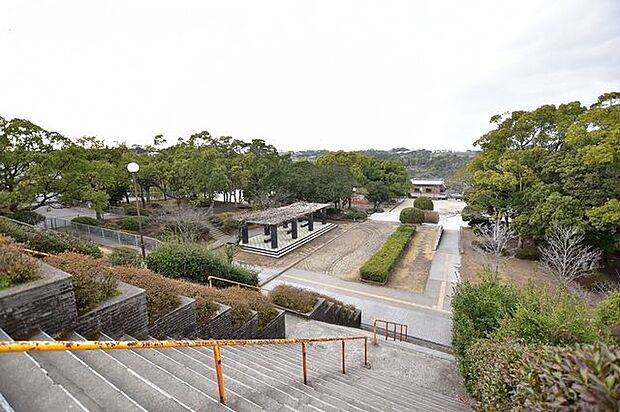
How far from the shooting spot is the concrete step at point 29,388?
7.49ft

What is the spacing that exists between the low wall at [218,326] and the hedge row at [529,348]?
4.57 m

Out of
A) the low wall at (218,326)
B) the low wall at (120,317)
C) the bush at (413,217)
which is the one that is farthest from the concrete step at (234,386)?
the bush at (413,217)

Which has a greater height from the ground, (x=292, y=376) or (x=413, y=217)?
(x=292, y=376)

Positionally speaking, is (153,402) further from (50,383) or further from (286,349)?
(286,349)

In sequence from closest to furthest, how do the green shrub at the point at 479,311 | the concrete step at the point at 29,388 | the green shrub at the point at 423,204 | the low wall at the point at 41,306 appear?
the concrete step at the point at 29,388 < the low wall at the point at 41,306 < the green shrub at the point at 479,311 < the green shrub at the point at 423,204

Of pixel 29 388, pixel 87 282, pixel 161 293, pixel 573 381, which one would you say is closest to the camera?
pixel 573 381

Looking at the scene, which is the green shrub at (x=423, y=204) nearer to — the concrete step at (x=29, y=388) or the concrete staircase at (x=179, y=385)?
the concrete staircase at (x=179, y=385)

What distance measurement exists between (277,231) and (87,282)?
1747 centimetres

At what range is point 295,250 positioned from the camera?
20.2 m

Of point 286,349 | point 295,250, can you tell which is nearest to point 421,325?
point 286,349

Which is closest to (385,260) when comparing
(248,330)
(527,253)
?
(527,253)

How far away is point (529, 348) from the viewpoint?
12.4 feet

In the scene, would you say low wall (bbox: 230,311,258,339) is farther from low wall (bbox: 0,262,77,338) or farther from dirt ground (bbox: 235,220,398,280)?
dirt ground (bbox: 235,220,398,280)

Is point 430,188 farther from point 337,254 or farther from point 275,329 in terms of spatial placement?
point 275,329
